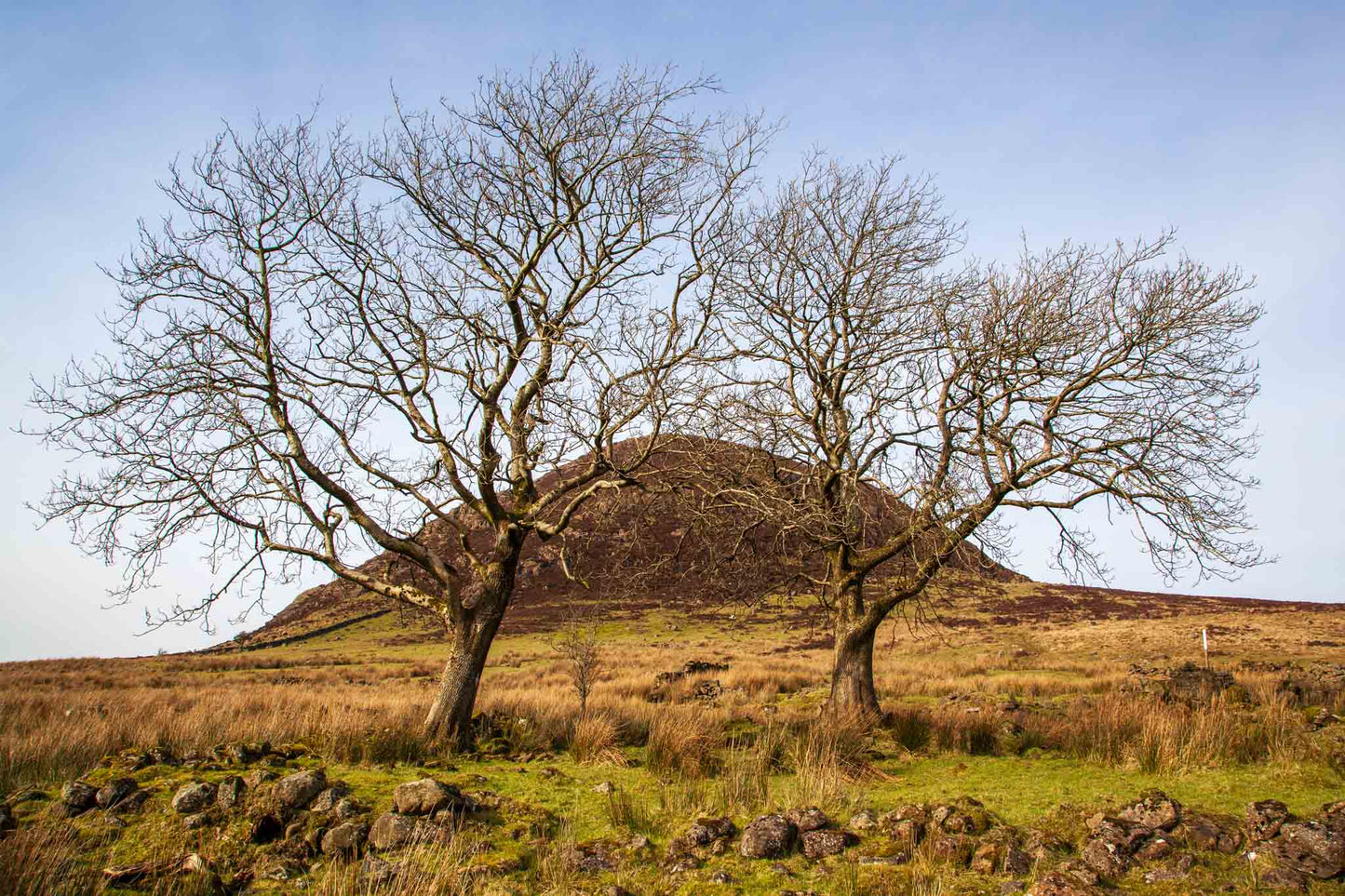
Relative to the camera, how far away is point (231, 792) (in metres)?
7.02

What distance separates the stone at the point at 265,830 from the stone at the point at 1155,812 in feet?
23.9

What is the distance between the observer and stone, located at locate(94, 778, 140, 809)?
6992 mm

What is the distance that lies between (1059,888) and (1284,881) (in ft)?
5.79

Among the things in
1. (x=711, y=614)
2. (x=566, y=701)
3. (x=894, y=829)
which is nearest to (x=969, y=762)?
(x=894, y=829)

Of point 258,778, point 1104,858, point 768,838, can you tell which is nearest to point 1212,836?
point 1104,858

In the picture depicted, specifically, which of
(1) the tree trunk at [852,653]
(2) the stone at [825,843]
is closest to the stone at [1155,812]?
(2) the stone at [825,843]

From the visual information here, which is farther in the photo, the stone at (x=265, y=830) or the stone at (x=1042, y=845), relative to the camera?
the stone at (x=265, y=830)

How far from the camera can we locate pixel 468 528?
458 inches

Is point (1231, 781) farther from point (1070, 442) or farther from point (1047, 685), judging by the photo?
point (1047, 685)

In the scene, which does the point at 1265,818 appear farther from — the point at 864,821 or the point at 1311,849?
the point at 864,821

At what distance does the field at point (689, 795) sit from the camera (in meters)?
5.50

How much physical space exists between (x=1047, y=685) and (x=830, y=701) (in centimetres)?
989

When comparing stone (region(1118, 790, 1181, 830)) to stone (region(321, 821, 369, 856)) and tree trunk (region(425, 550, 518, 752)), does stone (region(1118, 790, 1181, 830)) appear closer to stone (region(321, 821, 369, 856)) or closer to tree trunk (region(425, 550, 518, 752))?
stone (region(321, 821, 369, 856))

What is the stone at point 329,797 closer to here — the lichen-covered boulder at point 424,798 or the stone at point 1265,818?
the lichen-covered boulder at point 424,798
